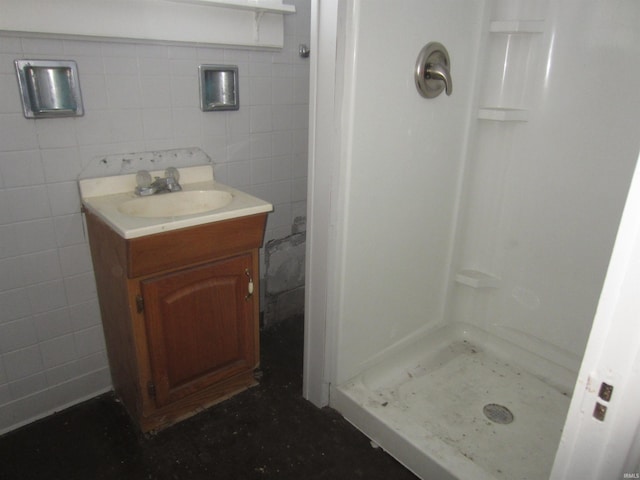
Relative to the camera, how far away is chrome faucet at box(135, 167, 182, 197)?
1.59 meters

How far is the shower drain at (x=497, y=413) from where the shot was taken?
166 cm

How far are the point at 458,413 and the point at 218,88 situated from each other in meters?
1.61

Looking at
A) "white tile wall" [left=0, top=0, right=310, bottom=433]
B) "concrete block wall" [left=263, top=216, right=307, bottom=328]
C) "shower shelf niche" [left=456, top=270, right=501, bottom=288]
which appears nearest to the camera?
"white tile wall" [left=0, top=0, right=310, bottom=433]

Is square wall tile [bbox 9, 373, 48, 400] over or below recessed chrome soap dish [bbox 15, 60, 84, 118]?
below

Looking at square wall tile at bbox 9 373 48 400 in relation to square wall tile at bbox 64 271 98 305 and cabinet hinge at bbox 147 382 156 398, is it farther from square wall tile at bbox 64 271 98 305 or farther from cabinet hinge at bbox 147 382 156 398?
cabinet hinge at bbox 147 382 156 398

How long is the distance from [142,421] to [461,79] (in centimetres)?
178

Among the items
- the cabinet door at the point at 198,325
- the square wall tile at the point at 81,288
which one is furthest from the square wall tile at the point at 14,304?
the cabinet door at the point at 198,325

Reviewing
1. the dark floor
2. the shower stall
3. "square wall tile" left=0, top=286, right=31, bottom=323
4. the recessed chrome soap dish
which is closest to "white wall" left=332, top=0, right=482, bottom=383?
the shower stall

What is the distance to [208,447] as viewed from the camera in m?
1.56

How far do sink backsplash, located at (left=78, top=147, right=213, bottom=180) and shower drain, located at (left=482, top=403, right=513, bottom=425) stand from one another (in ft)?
4.97

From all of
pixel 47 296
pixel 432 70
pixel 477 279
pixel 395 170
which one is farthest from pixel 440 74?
pixel 47 296

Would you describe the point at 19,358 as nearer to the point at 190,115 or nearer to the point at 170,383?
the point at 170,383

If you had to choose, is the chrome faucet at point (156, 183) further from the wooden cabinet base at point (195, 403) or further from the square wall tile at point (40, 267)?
the wooden cabinet base at point (195, 403)

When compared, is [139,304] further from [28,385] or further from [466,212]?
[466,212]
